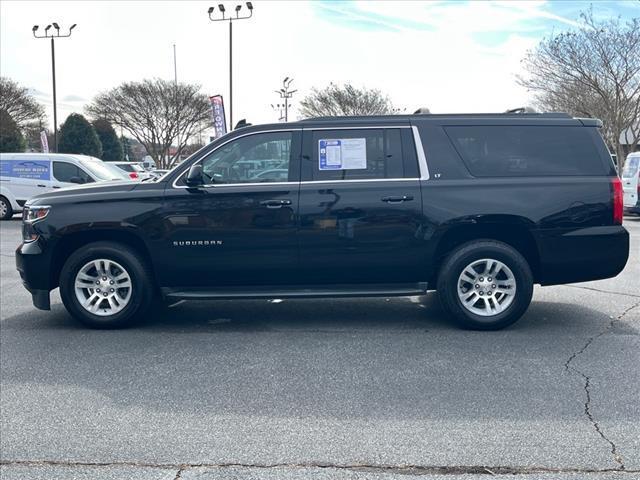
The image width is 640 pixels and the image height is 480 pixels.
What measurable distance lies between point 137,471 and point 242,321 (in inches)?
138

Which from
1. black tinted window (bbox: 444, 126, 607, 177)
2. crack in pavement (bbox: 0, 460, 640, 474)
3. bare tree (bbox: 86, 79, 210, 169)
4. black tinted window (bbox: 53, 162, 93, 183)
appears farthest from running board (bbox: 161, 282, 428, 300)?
bare tree (bbox: 86, 79, 210, 169)

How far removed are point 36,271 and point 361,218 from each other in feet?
10.2

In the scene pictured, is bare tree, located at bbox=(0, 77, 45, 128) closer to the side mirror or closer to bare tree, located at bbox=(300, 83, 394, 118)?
bare tree, located at bbox=(300, 83, 394, 118)

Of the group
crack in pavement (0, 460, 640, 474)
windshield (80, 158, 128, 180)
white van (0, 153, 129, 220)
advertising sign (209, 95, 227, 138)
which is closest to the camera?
crack in pavement (0, 460, 640, 474)

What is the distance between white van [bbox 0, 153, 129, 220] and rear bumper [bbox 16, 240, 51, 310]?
39.8ft

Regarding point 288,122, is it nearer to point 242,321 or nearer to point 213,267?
point 213,267

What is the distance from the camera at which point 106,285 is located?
6871 mm

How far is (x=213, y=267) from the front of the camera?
6699mm

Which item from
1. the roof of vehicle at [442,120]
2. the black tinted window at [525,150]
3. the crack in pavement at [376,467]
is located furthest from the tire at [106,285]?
the black tinted window at [525,150]

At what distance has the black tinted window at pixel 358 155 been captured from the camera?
671 cm

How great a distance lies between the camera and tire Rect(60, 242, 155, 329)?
6789mm

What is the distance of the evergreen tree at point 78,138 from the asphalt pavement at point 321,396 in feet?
147

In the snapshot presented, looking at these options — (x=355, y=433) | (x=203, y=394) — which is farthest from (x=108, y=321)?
(x=355, y=433)

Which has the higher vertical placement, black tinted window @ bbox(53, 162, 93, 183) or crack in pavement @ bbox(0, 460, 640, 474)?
black tinted window @ bbox(53, 162, 93, 183)
